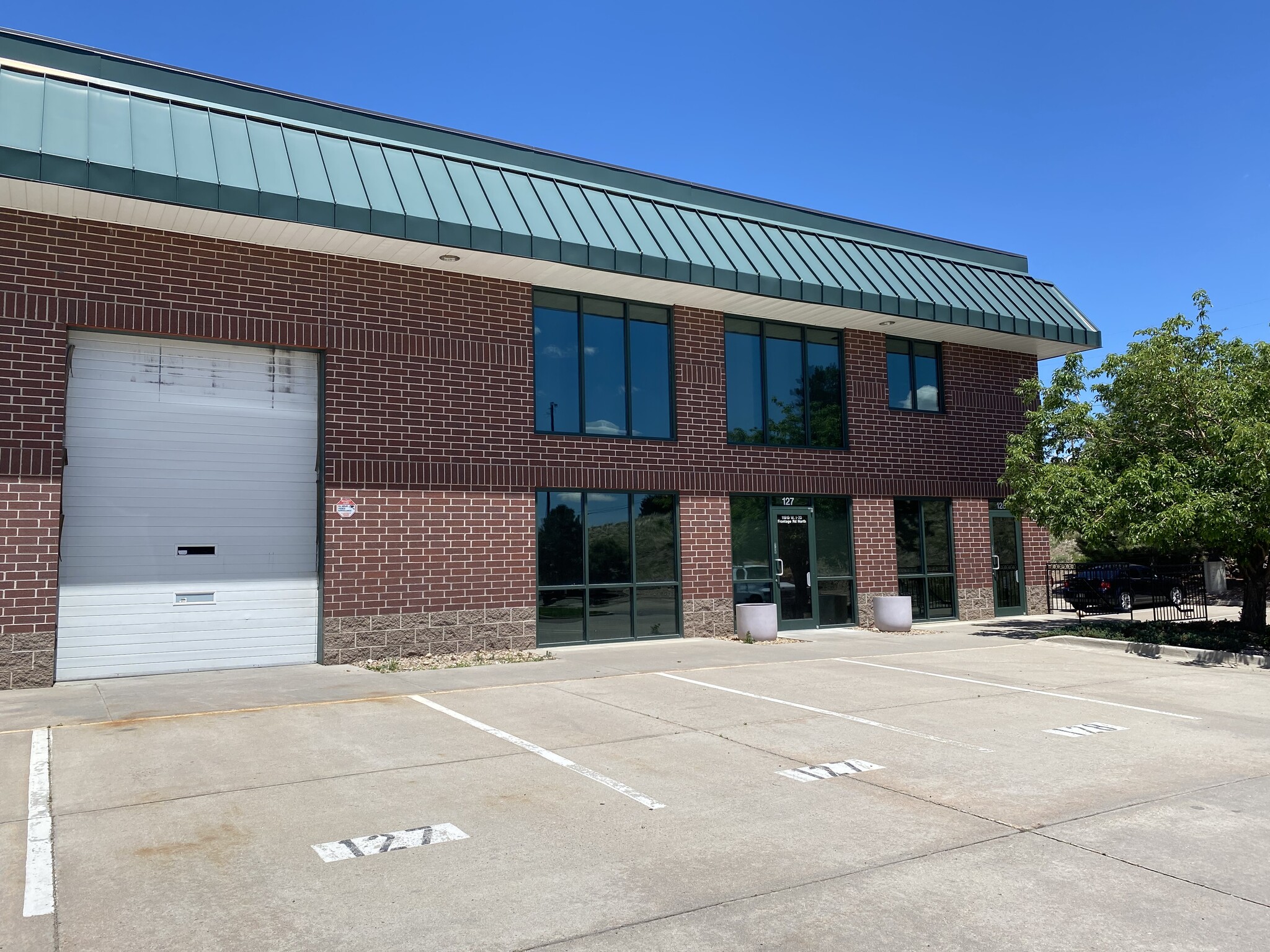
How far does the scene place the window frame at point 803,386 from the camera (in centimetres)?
1797

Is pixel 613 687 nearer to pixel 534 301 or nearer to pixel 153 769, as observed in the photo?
pixel 153 769

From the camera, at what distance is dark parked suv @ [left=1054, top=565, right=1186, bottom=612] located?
789 inches

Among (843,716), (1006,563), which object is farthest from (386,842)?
(1006,563)

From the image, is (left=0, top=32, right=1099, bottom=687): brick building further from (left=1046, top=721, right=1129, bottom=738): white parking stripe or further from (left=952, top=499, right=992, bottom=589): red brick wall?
(left=1046, top=721, right=1129, bottom=738): white parking stripe

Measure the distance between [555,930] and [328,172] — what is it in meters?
11.5

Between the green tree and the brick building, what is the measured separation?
3493 mm

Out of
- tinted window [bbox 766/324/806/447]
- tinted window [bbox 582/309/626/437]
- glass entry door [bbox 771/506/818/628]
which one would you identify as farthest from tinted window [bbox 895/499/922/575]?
tinted window [bbox 582/309/626/437]

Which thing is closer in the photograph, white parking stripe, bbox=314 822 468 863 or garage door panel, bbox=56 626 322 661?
white parking stripe, bbox=314 822 468 863

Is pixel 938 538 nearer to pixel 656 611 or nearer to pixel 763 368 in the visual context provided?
pixel 763 368

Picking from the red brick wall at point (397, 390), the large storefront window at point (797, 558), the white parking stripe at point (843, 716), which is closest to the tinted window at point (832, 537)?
the large storefront window at point (797, 558)

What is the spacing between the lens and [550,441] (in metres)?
15.8

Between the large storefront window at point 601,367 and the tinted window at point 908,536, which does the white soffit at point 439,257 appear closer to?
the large storefront window at point 601,367

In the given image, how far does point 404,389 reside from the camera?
14.5m

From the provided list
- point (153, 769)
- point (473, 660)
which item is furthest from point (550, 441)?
point (153, 769)
